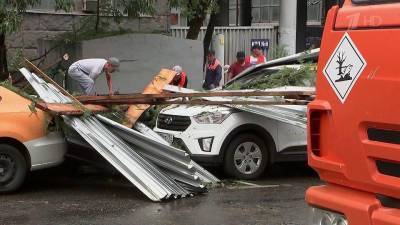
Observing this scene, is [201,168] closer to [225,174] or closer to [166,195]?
[225,174]

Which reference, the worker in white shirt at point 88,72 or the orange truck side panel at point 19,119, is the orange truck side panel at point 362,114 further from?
the worker in white shirt at point 88,72

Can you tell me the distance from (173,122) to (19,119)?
7.83 feet

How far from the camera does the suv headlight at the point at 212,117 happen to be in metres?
9.59

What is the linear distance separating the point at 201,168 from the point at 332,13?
588 cm

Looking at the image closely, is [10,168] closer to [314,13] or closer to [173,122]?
[173,122]

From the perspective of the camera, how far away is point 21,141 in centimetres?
845

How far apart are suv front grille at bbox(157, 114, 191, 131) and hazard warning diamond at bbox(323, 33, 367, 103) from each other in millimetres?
6169

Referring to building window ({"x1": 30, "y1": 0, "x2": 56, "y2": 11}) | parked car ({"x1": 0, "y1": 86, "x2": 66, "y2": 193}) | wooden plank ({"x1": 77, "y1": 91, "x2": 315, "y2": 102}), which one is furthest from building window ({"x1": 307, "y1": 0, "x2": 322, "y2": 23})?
parked car ({"x1": 0, "y1": 86, "x2": 66, "y2": 193})

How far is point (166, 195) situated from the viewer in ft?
26.6

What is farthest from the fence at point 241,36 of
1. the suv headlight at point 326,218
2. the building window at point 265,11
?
the suv headlight at point 326,218

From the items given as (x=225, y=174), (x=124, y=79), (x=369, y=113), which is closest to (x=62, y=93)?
(x=225, y=174)

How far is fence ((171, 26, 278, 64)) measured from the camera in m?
18.3

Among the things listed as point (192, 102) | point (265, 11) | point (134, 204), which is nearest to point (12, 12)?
point (192, 102)

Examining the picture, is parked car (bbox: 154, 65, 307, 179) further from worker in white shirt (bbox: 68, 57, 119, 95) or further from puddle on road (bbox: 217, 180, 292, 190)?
worker in white shirt (bbox: 68, 57, 119, 95)
